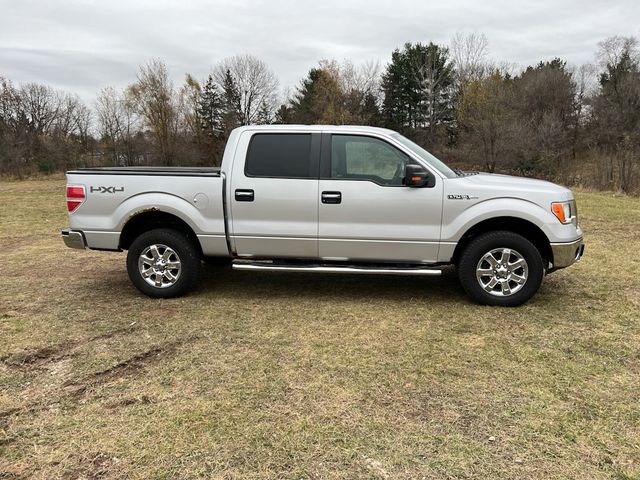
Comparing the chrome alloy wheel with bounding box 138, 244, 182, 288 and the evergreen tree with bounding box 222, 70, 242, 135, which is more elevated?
the evergreen tree with bounding box 222, 70, 242, 135

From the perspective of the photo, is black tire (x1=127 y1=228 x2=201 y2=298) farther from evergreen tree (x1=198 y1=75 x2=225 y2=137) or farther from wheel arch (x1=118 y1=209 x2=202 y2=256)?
evergreen tree (x1=198 y1=75 x2=225 y2=137)

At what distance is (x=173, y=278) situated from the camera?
540cm

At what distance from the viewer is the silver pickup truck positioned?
4910mm

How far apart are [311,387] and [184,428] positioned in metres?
0.91

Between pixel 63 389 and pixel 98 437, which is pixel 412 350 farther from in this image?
pixel 63 389

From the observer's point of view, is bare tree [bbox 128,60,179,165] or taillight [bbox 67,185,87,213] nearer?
taillight [bbox 67,185,87,213]

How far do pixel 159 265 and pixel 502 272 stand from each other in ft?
12.2

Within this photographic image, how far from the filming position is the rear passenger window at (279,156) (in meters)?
5.20

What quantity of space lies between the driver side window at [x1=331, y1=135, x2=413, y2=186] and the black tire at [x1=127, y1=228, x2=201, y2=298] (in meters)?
1.81

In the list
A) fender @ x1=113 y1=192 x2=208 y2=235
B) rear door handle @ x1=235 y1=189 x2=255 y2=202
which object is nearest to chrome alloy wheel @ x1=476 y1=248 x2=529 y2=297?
rear door handle @ x1=235 y1=189 x2=255 y2=202

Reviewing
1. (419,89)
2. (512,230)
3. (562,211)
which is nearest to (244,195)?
(512,230)

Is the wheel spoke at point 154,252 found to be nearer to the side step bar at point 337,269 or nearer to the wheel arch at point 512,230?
the side step bar at point 337,269

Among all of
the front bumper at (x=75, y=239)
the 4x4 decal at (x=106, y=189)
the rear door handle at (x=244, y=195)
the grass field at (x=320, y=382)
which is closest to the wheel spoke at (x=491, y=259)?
the grass field at (x=320, y=382)

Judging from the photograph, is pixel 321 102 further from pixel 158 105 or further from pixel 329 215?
pixel 329 215
